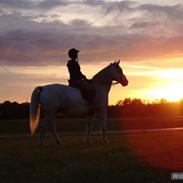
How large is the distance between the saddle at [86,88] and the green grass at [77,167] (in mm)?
4061

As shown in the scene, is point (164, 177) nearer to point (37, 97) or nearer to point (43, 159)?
point (43, 159)

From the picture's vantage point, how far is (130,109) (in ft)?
200

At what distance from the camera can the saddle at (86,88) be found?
1997 cm

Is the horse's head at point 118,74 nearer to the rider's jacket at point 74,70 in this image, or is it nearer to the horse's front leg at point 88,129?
the horse's front leg at point 88,129

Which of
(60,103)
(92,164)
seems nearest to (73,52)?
(60,103)

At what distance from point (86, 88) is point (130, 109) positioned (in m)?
41.2

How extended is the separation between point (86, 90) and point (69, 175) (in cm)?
888

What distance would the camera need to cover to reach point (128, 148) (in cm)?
1695

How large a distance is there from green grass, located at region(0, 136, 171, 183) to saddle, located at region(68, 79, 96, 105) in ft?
13.3

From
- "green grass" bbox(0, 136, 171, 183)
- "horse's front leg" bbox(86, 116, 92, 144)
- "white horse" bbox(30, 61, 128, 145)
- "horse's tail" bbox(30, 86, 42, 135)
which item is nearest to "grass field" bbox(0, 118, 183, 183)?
"green grass" bbox(0, 136, 171, 183)

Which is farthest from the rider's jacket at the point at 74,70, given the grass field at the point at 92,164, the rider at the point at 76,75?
the grass field at the point at 92,164

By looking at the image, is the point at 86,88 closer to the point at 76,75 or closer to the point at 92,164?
the point at 76,75

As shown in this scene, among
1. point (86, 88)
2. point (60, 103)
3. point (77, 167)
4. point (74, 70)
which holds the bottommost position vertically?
point (77, 167)

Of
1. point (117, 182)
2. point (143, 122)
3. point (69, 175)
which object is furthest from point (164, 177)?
point (143, 122)
